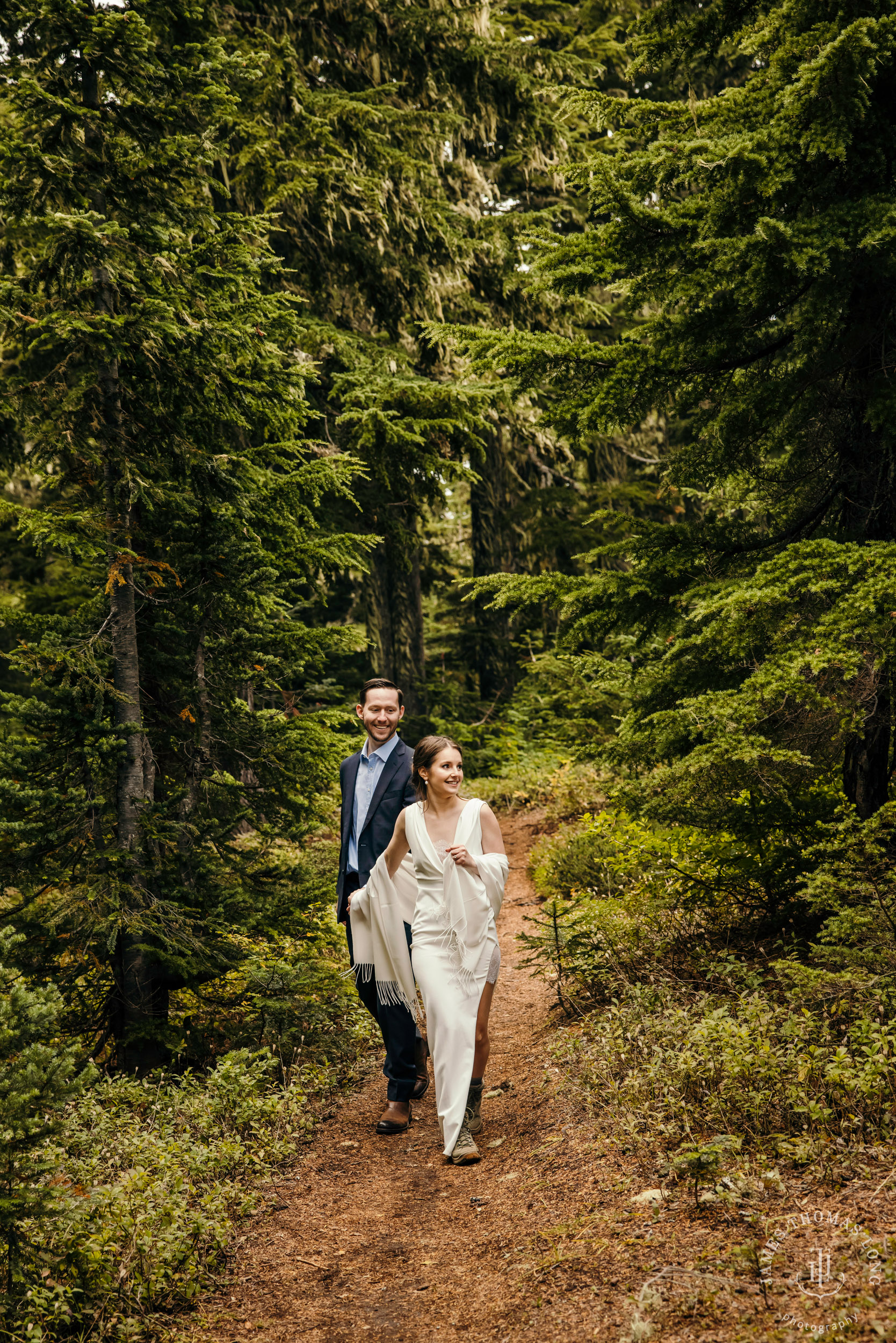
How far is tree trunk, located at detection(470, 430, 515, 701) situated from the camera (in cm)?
1891

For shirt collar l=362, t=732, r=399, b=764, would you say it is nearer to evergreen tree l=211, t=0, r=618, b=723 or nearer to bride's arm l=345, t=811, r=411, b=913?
bride's arm l=345, t=811, r=411, b=913

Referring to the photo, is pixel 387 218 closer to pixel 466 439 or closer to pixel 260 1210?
pixel 466 439

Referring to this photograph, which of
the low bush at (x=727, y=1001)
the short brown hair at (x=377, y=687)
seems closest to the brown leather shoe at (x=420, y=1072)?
the low bush at (x=727, y=1001)

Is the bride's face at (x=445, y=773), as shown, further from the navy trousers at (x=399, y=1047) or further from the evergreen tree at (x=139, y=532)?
the evergreen tree at (x=139, y=532)

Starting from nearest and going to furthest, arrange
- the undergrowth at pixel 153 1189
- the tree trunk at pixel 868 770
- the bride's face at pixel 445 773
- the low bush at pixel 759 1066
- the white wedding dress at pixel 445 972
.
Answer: the undergrowth at pixel 153 1189 < the low bush at pixel 759 1066 < the white wedding dress at pixel 445 972 < the bride's face at pixel 445 773 < the tree trunk at pixel 868 770

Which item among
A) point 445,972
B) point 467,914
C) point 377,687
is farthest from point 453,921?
point 377,687

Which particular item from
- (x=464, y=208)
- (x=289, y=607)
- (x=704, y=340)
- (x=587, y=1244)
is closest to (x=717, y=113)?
(x=704, y=340)

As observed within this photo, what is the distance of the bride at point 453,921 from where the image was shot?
449 centimetres

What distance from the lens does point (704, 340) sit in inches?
204

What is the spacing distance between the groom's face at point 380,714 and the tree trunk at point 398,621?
9.12 meters

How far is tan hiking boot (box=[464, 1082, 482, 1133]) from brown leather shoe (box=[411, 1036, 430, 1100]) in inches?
20.7

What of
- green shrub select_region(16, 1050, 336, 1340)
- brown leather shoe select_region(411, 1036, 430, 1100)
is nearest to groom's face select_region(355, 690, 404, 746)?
brown leather shoe select_region(411, 1036, 430, 1100)

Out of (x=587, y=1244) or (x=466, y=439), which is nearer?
(x=587, y=1244)

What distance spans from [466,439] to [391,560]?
252 cm
